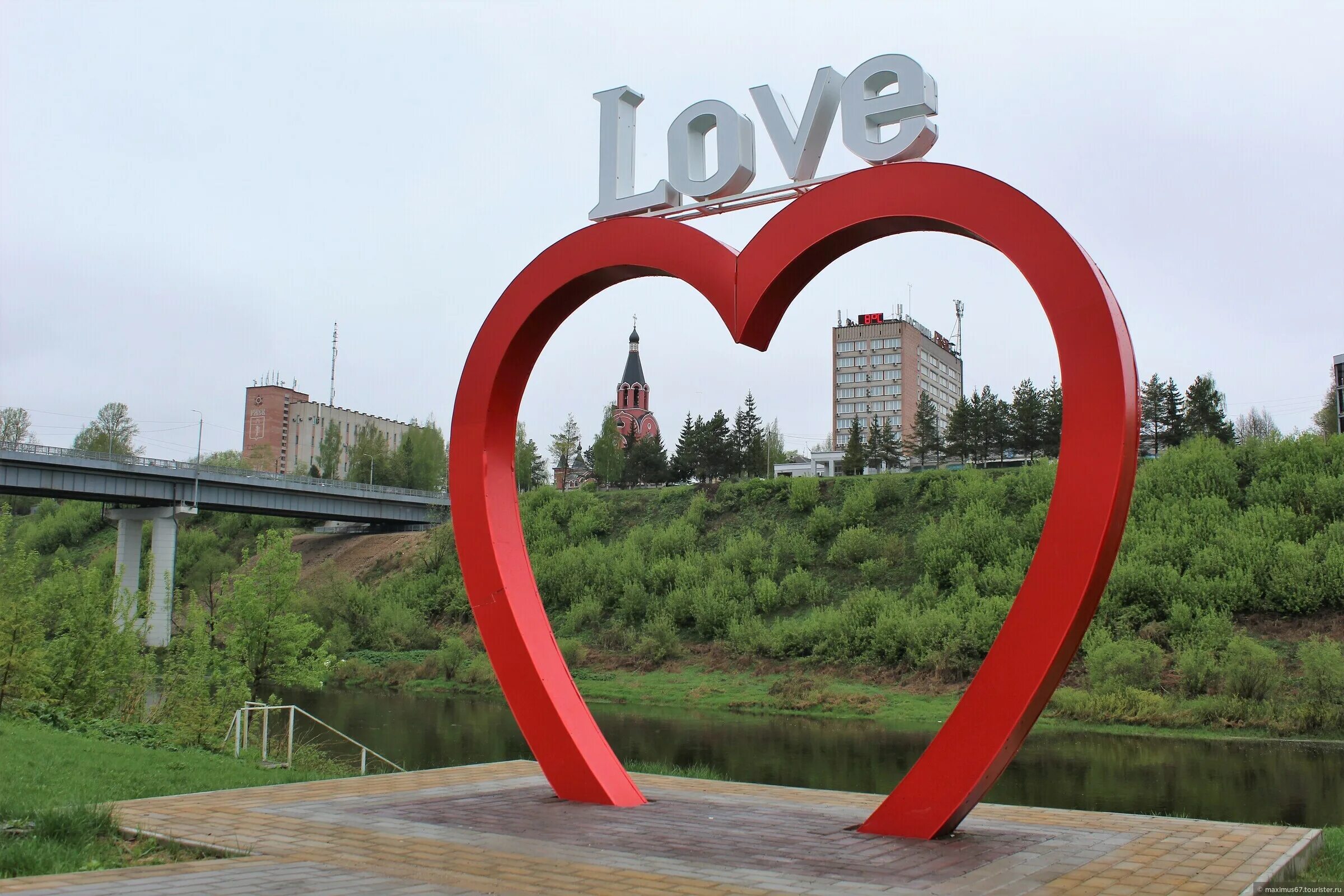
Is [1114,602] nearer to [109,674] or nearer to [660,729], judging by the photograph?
[660,729]

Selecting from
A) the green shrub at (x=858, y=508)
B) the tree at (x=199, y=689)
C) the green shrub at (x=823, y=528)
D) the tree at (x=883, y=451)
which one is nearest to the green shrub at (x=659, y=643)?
the green shrub at (x=823, y=528)

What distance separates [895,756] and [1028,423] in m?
41.1

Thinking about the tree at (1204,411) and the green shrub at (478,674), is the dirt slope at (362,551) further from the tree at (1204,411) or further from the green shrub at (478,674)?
the tree at (1204,411)

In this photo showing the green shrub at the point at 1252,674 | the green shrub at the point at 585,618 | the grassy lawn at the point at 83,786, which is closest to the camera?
the grassy lawn at the point at 83,786

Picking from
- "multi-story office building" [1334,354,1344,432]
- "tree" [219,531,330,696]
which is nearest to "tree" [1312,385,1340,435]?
"multi-story office building" [1334,354,1344,432]

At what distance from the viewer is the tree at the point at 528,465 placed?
8350 centimetres

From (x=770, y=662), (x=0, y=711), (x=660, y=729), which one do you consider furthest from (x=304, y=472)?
(x=0, y=711)

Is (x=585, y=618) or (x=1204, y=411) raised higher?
(x=1204, y=411)

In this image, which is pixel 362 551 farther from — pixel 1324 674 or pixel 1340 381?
pixel 1340 381

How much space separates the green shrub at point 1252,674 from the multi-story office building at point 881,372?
74670mm

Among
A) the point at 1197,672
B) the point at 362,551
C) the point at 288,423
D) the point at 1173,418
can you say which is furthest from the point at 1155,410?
the point at 288,423

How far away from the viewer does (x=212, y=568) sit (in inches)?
2341

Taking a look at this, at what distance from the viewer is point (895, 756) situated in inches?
875

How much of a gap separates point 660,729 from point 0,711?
15.0 metres
